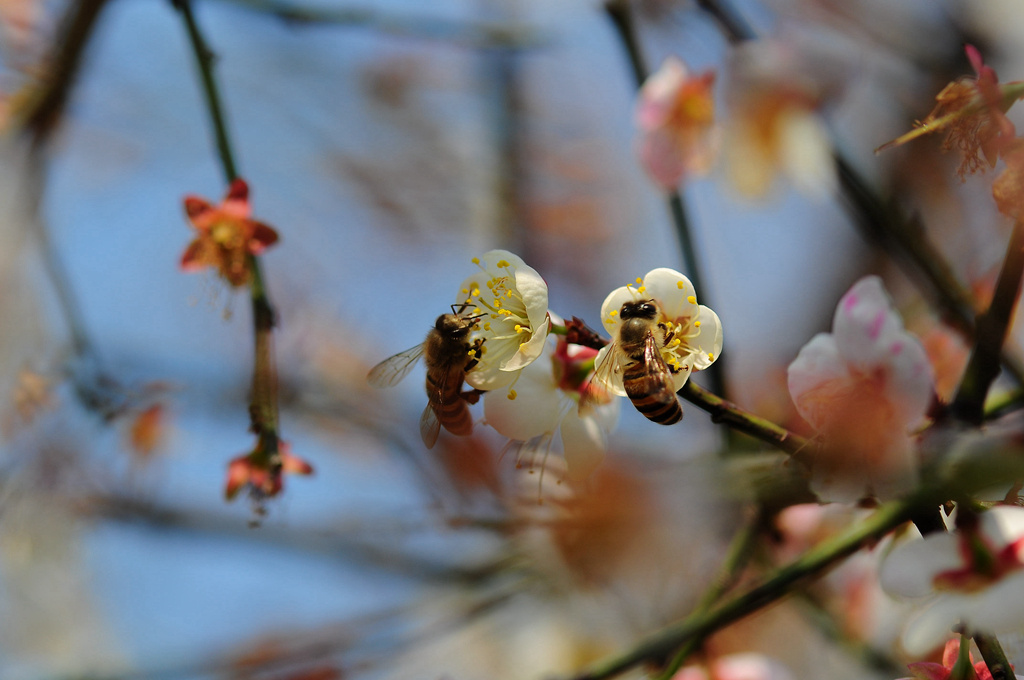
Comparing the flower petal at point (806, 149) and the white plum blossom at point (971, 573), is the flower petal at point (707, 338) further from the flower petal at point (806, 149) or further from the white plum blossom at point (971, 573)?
the flower petal at point (806, 149)

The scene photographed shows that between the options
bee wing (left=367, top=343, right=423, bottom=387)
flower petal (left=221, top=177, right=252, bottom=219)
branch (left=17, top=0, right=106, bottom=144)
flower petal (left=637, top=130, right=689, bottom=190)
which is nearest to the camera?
bee wing (left=367, top=343, right=423, bottom=387)

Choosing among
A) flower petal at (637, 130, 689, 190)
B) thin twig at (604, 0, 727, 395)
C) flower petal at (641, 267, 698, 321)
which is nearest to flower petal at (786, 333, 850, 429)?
flower petal at (641, 267, 698, 321)

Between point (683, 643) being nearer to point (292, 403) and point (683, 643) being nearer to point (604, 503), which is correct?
point (604, 503)

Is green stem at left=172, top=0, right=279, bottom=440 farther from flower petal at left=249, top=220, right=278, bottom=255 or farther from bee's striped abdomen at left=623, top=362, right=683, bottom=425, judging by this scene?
bee's striped abdomen at left=623, top=362, right=683, bottom=425

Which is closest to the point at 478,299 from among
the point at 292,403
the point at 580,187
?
the point at 292,403

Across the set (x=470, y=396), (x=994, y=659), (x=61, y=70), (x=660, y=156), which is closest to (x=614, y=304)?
(x=470, y=396)

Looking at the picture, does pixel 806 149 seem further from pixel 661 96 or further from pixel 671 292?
pixel 671 292
